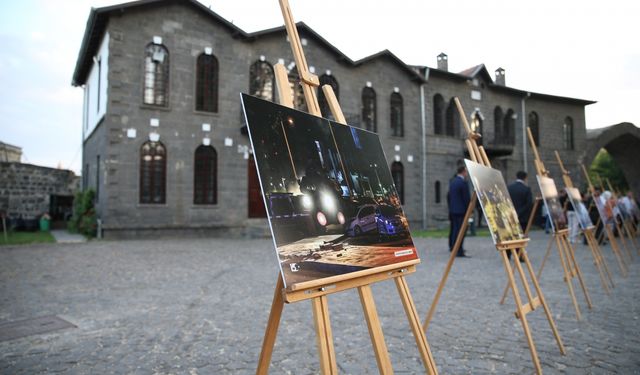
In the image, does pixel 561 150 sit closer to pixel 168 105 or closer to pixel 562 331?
pixel 168 105

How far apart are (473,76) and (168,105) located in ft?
51.3

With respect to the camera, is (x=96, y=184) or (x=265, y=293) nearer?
(x=265, y=293)

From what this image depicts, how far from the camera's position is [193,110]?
49.0 feet

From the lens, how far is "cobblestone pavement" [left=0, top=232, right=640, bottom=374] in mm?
3113

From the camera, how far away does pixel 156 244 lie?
12.2 m

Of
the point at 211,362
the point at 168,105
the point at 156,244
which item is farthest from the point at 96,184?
the point at 211,362

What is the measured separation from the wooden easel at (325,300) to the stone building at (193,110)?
1268 cm

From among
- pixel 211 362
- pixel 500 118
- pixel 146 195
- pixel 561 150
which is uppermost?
pixel 500 118

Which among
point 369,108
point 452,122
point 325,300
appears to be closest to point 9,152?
point 369,108

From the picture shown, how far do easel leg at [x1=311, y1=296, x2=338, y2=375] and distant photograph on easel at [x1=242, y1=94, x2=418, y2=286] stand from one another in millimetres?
143

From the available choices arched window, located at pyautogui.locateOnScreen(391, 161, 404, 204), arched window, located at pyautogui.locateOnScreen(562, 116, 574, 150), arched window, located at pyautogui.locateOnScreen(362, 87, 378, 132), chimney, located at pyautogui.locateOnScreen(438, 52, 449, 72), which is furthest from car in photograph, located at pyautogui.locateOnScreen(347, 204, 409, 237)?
arched window, located at pyautogui.locateOnScreen(562, 116, 574, 150)

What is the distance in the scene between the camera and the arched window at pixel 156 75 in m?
14.4

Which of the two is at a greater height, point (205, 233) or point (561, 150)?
point (561, 150)

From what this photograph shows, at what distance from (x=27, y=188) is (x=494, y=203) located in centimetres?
2093
